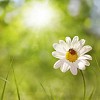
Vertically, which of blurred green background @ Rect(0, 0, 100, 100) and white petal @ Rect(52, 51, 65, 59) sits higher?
blurred green background @ Rect(0, 0, 100, 100)

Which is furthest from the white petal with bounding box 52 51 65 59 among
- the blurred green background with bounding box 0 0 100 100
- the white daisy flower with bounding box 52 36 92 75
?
the blurred green background with bounding box 0 0 100 100

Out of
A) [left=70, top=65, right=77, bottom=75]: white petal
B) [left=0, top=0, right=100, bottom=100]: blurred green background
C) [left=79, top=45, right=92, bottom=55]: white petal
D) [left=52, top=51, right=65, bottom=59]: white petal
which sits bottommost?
[left=70, top=65, right=77, bottom=75]: white petal

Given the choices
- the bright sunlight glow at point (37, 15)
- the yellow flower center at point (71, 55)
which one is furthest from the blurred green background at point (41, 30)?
the yellow flower center at point (71, 55)

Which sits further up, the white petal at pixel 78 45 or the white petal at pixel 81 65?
the white petal at pixel 78 45

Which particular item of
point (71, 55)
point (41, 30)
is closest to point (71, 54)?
point (71, 55)

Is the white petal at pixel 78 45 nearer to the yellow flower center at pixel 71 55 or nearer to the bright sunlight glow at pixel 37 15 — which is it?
the yellow flower center at pixel 71 55

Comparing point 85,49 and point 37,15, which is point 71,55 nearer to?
point 85,49

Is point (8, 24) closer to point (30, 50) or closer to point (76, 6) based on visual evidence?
point (30, 50)

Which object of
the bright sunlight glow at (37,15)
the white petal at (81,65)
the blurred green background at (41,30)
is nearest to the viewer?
the white petal at (81,65)

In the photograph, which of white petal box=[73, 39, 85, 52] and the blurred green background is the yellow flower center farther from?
the blurred green background
